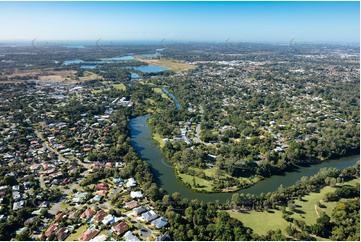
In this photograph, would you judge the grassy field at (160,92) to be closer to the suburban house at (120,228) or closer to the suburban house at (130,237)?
the suburban house at (120,228)

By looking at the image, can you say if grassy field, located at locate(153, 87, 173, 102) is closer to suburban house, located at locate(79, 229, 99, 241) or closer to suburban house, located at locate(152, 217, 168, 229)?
suburban house, located at locate(152, 217, 168, 229)

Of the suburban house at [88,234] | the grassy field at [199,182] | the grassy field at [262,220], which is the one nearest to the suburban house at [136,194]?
the suburban house at [88,234]

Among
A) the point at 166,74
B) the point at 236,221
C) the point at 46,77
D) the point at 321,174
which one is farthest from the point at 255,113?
the point at 46,77

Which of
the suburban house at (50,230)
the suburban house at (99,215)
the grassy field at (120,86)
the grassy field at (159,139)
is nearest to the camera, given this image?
the suburban house at (50,230)

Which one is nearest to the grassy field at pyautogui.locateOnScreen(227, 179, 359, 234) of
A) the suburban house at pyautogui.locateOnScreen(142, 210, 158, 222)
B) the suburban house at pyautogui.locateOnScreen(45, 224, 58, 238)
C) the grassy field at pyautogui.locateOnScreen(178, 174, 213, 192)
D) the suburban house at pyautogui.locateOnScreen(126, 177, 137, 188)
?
the grassy field at pyautogui.locateOnScreen(178, 174, 213, 192)

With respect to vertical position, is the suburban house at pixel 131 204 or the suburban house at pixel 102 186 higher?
the suburban house at pixel 102 186

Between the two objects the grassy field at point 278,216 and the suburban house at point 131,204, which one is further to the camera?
the suburban house at point 131,204

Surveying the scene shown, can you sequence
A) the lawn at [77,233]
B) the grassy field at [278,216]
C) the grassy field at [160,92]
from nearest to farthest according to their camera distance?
the lawn at [77,233], the grassy field at [278,216], the grassy field at [160,92]

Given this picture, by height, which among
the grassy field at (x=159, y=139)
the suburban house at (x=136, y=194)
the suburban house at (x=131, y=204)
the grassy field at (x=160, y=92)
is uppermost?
the grassy field at (x=160, y=92)
